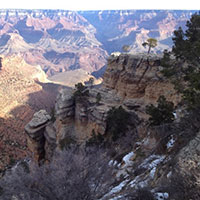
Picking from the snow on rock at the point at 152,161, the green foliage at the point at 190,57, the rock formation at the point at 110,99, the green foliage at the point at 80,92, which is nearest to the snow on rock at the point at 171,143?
the snow on rock at the point at 152,161

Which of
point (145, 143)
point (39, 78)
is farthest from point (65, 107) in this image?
point (39, 78)

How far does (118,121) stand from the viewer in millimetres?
25797

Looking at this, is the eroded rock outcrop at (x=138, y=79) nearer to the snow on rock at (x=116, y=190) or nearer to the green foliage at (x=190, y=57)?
the green foliage at (x=190, y=57)

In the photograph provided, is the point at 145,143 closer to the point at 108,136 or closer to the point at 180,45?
the point at 180,45

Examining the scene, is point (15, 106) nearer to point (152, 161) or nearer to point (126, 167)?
point (126, 167)

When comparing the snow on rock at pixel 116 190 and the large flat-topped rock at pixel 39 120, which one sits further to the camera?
the large flat-topped rock at pixel 39 120

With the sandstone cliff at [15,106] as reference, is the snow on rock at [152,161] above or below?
above

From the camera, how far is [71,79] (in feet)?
449

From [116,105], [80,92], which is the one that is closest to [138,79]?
[116,105]

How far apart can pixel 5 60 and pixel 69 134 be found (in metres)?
69.5

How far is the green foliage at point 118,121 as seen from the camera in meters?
25.9

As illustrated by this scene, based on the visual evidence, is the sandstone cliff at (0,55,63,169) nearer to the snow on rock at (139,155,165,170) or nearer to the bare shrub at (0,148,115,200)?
the bare shrub at (0,148,115,200)

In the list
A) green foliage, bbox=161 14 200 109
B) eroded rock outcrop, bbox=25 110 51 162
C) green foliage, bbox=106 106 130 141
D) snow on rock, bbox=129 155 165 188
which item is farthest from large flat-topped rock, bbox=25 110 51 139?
snow on rock, bbox=129 155 165 188

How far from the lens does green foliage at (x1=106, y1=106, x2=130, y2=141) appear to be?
25.9 meters
